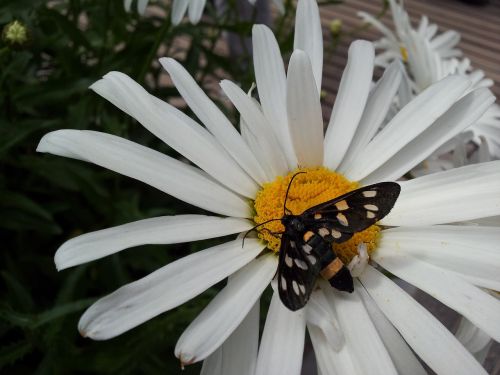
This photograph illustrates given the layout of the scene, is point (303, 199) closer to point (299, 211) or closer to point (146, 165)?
point (299, 211)

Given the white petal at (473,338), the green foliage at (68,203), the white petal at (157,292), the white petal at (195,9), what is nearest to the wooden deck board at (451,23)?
the green foliage at (68,203)

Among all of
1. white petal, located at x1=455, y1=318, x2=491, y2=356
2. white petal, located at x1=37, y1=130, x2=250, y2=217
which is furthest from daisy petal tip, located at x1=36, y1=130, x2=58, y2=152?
white petal, located at x1=455, y1=318, x2=491, y2=356

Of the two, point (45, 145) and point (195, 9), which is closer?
point (45, 145)

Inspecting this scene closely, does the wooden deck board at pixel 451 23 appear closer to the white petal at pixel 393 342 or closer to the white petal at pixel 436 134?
the white petal at pixel 436 134

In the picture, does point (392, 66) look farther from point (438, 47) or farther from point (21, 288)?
point (438, 47)

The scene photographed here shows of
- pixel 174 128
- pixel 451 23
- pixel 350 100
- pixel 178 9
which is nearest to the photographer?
pixel 174 128

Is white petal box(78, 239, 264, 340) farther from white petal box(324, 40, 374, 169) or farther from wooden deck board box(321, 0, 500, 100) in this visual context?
wooden deck board box(321, 0, 500, 100)

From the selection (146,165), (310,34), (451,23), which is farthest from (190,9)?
(451,23)
